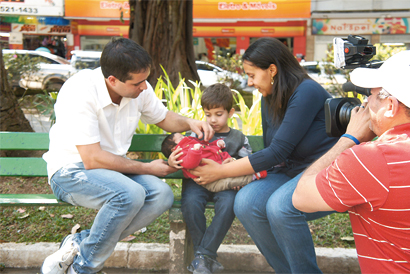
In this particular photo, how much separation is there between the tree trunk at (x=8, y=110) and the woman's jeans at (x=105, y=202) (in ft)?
6.84

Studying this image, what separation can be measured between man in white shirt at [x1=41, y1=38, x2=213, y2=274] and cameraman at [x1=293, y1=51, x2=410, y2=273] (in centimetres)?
110

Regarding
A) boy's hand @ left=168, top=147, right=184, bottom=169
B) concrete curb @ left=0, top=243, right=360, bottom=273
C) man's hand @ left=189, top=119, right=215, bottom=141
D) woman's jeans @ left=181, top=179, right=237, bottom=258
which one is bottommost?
concrete curb @ left=0, top=243, right=360, bottom=273

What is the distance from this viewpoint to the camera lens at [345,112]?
6.11 feet

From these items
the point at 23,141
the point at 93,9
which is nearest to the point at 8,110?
the point at 23,141

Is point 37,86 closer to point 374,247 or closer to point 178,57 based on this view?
point 178,57

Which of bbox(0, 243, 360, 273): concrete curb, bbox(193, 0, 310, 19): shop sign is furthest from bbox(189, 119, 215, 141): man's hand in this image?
bbox(193, 0, 310, 19): shop sign

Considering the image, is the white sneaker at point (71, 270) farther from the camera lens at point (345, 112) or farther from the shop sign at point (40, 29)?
the shop sign at point (40, 29)

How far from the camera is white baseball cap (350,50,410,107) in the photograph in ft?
4.53

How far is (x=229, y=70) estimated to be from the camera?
11.2m

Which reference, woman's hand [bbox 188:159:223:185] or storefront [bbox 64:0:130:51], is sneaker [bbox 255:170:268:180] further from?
storefront [bbox 64:0:130:51]

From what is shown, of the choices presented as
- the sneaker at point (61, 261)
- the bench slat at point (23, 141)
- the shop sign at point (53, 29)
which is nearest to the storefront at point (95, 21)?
the shop sign at point (53, 29)

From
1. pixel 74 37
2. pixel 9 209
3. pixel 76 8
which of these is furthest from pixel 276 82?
pixel 74 37

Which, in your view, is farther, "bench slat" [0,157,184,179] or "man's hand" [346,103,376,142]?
"bench slat" [0,157,184,179]

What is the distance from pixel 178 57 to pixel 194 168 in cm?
358
